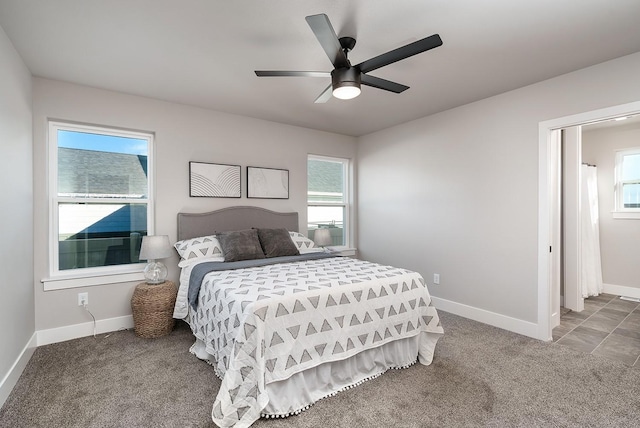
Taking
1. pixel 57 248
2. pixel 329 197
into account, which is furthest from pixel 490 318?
pixel 57 248

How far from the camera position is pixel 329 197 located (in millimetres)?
5125

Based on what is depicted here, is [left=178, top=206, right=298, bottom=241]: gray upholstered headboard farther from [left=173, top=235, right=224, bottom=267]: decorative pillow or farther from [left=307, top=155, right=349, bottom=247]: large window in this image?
[left=307, top=155, right=349, bottom=247]: large window

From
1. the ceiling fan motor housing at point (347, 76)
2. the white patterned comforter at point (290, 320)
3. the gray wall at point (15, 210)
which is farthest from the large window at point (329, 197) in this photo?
the gray wall at point (15, 210)

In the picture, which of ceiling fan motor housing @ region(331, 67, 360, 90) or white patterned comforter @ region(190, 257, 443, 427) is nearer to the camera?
white patterned comforter @ region(190, 257, 443, 427)

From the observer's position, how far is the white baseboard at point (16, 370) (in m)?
2.05

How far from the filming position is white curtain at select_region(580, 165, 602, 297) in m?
4.44

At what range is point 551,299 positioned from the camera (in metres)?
3.19

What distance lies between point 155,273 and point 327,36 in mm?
2844

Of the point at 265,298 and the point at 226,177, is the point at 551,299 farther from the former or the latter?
the point at 226,177

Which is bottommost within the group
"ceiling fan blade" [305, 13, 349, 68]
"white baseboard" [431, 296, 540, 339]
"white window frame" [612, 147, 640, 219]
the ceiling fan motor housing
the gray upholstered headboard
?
Answer: "white baseboard" [431, 296, 540, 339]

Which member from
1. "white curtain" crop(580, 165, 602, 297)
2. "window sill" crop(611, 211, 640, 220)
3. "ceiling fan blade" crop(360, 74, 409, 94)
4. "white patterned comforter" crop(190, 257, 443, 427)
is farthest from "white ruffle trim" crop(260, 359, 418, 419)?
"window sill" crop(611, 211, 640, 220)

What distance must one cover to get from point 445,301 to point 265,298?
2.83 metres

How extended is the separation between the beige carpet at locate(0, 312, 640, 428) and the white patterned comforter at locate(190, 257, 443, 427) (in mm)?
246

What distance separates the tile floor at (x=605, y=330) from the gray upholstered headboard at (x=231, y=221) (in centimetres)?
332
